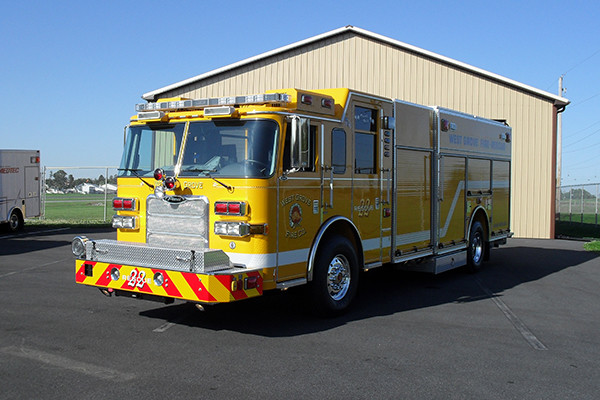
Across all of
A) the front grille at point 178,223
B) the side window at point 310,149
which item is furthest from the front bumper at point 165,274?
the side window at point 310,149

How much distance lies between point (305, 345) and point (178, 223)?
2.07 metres

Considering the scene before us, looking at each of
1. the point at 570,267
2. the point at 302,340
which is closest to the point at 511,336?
the point at 302,340

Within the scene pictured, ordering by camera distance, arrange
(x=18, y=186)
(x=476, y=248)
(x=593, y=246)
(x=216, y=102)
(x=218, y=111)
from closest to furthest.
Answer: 1. (x=218, y=111)
2. (x=216, y=102)
3. (x=476, y=248)
4. (x=593, y=246)
5. (x=18, y=186)

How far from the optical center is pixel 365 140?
853 cm

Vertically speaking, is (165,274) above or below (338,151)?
below

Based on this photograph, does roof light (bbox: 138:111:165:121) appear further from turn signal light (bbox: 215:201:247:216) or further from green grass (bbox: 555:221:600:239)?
green grass (bbox: 555:221:600:239)

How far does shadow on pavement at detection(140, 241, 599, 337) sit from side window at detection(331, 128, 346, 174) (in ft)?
5.37

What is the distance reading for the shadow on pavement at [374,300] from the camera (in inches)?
298

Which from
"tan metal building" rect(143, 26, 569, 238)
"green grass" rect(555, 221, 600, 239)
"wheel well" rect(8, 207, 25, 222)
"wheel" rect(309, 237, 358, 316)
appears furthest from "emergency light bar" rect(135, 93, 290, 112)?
"green grass" rect(555, 221, 600, 239)

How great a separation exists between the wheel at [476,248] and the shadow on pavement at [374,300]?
0.82 ft

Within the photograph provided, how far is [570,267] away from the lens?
13641mm

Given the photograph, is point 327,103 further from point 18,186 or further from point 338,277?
point 18,186

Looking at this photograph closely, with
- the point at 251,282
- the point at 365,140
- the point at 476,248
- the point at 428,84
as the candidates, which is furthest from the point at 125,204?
the point at 428,84

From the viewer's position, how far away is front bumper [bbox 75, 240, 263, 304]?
6.37 metres
